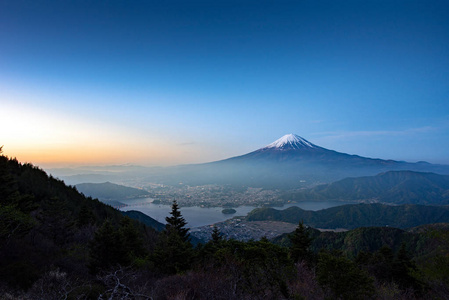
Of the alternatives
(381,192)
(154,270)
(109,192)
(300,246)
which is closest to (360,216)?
(300,246)

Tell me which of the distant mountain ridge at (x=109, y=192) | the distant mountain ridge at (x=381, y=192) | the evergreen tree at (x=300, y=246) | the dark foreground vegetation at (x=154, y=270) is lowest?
the distant mountain ridge at (x=381, y=192)

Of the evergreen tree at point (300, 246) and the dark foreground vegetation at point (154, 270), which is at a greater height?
the dark foreground vegetation at point (154, 270)

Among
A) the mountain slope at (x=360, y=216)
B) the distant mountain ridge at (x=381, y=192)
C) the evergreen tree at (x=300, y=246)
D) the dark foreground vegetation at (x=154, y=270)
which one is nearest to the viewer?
the dark foreground vegetation at (x=154, y=270)

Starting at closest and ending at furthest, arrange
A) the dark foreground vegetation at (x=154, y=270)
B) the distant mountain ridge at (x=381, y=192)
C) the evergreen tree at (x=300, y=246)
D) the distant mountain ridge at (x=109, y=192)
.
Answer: the dark foreground vegetation at (x=154, y=270) < the evergreen tree at (x=300, y=246) < the distant mountain ridge at (x=109, y=192) < the distant mountain ridge at (x=381, y=192)

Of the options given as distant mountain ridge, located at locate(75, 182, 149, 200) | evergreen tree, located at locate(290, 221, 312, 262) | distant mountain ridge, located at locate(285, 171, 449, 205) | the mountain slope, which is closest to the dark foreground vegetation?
evergreen tree, located at locate(290, 221, 312, 262)

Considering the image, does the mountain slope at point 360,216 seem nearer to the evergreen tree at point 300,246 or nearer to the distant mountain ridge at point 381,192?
the distant mountain ridge at point 381,192

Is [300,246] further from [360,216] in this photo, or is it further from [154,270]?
[360,216]

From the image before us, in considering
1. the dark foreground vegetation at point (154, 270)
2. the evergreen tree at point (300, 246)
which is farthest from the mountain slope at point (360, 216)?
the dark foreground vegetation at point (154, 270)

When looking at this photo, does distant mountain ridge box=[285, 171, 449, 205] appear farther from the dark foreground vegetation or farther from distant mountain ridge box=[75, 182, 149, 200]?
the dark foreground vegetation
